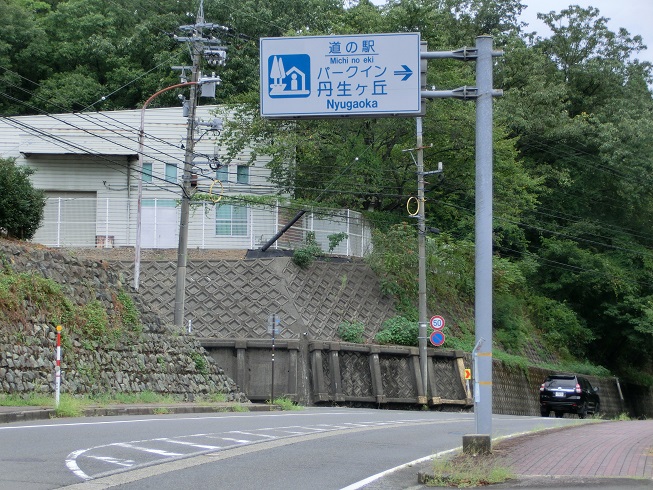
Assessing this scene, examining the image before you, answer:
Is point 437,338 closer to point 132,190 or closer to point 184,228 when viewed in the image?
point 184,228

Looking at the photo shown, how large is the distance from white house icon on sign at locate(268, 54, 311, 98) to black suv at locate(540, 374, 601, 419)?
22.4 m

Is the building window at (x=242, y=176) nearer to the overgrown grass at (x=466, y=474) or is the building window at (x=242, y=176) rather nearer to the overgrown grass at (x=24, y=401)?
the overgrown grass at (x=24, y=401)

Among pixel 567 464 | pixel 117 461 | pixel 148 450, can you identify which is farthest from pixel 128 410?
pixel 567 464

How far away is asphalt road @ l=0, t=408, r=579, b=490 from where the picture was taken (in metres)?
9.97

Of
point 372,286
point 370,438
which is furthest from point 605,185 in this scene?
point 370,438

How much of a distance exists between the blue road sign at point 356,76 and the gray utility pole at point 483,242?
0.44m

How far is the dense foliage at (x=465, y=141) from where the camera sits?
133ft

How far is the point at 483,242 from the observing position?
12945 mm

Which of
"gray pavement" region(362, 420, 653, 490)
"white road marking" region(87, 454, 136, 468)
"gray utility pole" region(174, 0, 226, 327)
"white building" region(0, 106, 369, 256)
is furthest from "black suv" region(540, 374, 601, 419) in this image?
"white road marking" region(87, 454, 136, 468)

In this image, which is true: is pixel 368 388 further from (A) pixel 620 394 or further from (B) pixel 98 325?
(A) pixel 620 394

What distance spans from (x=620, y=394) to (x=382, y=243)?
54.6 feet

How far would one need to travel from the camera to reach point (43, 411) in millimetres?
17281

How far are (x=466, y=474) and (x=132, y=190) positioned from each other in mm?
32746

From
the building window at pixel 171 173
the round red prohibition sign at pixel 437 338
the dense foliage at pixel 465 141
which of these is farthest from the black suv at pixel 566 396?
the building window at pixel 171 173
